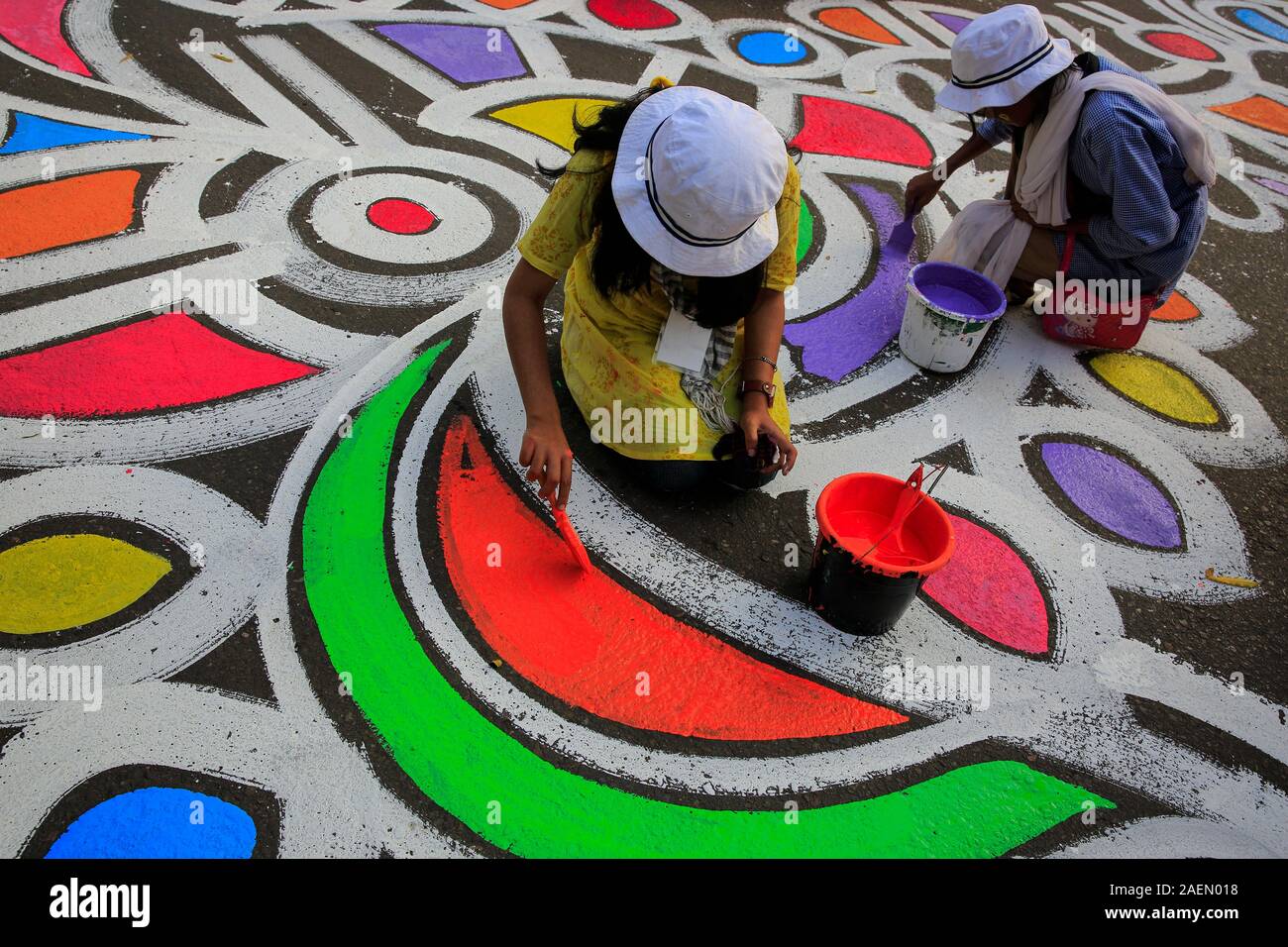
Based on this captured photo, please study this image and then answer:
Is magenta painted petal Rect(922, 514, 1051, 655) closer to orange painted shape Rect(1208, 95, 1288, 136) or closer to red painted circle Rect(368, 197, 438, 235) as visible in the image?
red painted circle Rect(368, 197, 438, 235)

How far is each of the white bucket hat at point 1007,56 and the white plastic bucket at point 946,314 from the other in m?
0.62

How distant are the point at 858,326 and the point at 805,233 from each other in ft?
2.31

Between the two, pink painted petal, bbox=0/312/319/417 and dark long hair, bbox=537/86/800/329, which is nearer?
dark long hair, bbox=537/86/800/329

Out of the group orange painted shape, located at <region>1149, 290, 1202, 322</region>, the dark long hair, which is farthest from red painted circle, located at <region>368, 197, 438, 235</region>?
orange painted shape, located at <region>1149, 290, 1202, 322</region>

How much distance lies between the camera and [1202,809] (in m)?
2.16

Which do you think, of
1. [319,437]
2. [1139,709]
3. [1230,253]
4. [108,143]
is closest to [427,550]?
[319,437]

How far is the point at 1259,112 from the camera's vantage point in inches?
222

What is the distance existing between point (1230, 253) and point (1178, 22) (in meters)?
3.66

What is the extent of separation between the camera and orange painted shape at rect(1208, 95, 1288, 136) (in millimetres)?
5523

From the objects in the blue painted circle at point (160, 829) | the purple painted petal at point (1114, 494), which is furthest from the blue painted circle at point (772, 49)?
the blue painted circle at point (160, 829)

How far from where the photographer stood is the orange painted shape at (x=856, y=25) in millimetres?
5820

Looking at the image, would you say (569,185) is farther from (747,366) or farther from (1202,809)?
(1202,809)

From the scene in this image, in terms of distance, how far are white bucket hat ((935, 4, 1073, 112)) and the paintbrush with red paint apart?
2.06 m

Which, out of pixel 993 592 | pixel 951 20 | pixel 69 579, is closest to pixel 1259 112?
pixel 951 20
